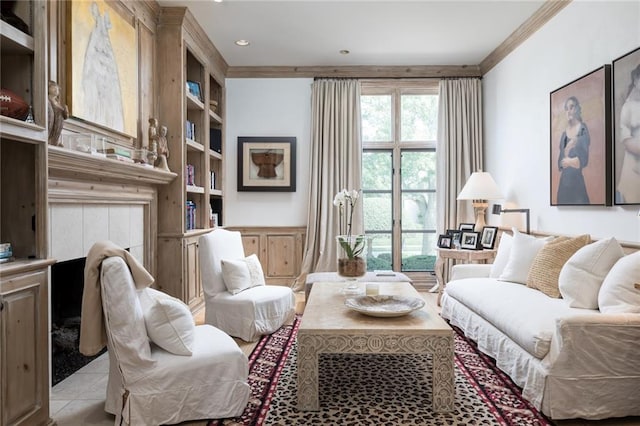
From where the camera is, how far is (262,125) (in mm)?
5887

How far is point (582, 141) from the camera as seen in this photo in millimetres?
3514

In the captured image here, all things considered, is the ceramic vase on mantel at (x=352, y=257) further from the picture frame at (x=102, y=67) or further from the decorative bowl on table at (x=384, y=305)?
the picture frame at (x=102, y=67)

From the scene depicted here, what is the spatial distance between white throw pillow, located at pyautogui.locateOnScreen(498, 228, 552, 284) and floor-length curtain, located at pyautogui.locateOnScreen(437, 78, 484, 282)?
194cm

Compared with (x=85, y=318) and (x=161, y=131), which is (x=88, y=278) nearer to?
(x=85, y=318)

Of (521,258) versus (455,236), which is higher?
(455,236)

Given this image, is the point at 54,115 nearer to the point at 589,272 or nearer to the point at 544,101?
the point at 589,272

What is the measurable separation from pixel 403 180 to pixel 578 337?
3.88 m

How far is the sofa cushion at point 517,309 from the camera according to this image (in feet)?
8.02

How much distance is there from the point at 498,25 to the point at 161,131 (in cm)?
354

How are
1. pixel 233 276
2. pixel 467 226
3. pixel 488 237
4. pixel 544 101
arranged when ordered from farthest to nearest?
pixel 467 226
pixel 488 237
pixel 544 101
pixel 233 276

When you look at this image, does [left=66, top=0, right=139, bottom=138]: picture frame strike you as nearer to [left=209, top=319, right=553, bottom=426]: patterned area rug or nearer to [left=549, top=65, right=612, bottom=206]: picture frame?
[left=209, top=319, right=553, bottom=426]: patterned area rug

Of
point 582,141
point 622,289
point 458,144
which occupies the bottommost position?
point 622,289

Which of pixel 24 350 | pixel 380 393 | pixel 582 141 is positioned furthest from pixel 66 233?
pixel 582 141

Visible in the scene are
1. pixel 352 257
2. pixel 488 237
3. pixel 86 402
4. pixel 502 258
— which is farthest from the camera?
pixel 488 237
